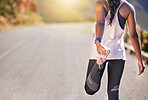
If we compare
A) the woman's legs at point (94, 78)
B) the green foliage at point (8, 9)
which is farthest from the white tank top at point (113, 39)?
the green foliage at point (8, 9)

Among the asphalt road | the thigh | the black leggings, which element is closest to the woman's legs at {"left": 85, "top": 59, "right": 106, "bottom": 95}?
the black leggings

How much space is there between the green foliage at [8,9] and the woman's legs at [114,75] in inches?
1265

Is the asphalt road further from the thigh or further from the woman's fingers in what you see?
the woman's fingers

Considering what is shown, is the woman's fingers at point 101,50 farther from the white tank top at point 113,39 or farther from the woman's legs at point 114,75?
the woman's legs at point 114,75

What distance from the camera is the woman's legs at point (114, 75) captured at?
3152 mm

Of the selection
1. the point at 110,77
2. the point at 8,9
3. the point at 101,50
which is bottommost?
the point at 110,77

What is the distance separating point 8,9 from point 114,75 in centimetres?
3413

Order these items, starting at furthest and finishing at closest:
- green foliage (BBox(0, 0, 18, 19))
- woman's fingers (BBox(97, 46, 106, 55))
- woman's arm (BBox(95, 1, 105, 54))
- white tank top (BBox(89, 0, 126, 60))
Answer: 1. green foliage (BBox(0, 0, 18, 19))
2. white tank top (BBox(89, 0, 126, 60))
3. woman's arm (BBox(95, 1, 105, 54))
4. woman's fingers (BBox(97, 46, 106, 55))

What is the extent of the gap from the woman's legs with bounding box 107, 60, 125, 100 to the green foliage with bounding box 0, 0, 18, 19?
3214cm

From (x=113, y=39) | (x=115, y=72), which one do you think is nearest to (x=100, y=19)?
(x=113, y=39)

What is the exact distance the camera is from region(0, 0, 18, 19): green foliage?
110 ft

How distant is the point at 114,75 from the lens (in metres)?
3.18

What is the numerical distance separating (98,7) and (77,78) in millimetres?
3714

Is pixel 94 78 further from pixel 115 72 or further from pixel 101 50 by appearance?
pixel 101 50
